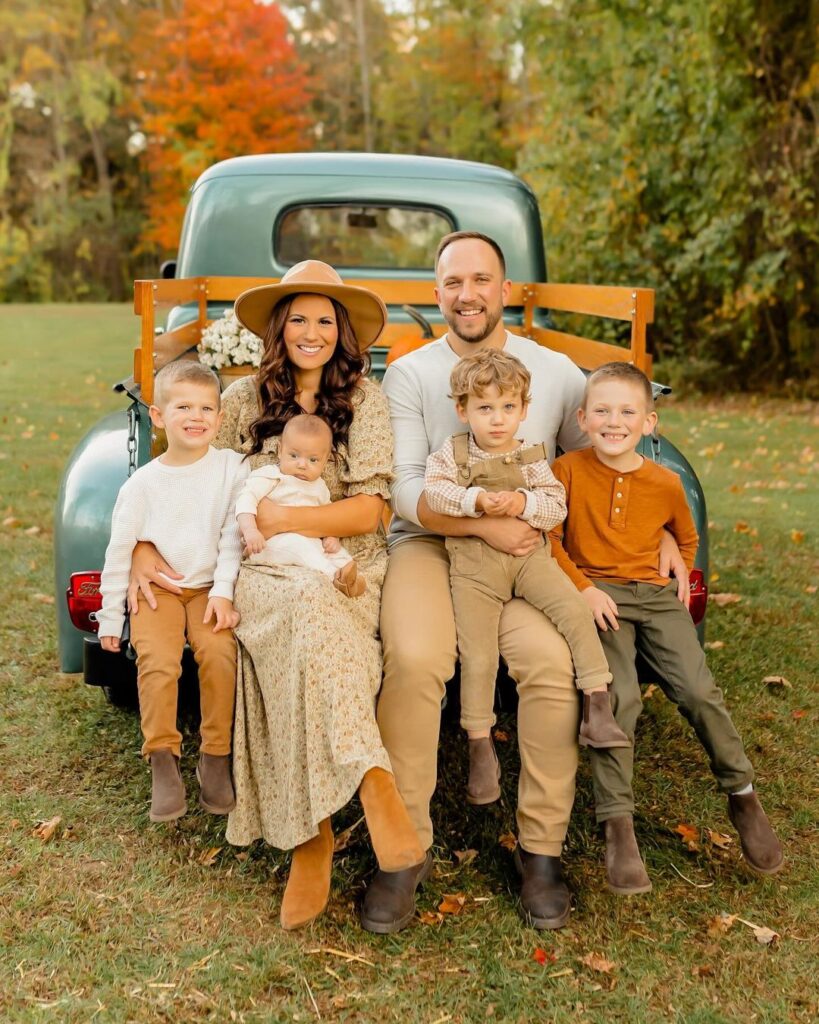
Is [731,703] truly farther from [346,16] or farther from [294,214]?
[346,16]

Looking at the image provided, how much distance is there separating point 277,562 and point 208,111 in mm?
28329

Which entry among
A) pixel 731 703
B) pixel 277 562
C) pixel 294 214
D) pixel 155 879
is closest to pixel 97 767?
pixel 155 879

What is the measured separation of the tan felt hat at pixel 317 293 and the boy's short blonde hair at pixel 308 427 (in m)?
0.43

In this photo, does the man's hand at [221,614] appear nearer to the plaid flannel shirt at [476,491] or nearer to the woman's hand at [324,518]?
the woman's hand at [324,518]

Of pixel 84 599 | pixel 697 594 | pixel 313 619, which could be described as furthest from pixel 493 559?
pixel 84 599

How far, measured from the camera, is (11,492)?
7805 millimetres

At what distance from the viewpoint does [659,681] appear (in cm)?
323

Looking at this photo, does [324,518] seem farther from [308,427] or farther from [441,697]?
[441,697]

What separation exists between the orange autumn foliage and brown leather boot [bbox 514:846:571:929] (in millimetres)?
27573

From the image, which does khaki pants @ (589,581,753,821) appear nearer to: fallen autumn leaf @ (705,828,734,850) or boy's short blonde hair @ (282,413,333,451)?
fallen autumn leaf @ (705,828,734,850)

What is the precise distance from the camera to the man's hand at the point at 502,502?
10.3 ft

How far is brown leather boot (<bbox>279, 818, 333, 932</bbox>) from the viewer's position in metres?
2.86

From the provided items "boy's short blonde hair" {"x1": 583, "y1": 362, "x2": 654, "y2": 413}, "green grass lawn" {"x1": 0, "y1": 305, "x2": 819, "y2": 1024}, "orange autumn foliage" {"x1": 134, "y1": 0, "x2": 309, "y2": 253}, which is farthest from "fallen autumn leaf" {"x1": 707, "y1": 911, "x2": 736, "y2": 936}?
"orange autumn foliage" {"x1": 134, "y1": 0, "x2": 309, "y2": 253}

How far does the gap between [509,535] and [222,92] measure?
28080 millimetres
